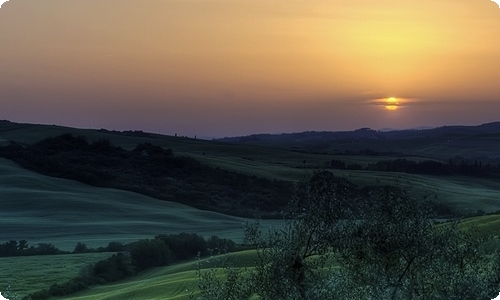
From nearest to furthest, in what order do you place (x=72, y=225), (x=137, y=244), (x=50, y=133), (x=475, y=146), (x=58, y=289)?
(x=58, y=289)
(x=137, y=244)
(x=72, y=225)
(x=50, y=133)
(x=475, y=146)

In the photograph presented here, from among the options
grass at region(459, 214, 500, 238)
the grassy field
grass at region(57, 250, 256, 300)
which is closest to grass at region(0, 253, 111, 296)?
grass at region(57, 250, 256, 300)

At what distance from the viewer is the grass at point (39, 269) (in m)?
41.8

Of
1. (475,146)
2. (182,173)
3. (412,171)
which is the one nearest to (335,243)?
(182,173)

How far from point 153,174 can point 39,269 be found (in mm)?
59137

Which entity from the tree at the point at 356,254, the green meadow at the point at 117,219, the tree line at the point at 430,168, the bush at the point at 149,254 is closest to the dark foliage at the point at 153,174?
the green meadow at the point at 117,219

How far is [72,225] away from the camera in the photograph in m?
68.0

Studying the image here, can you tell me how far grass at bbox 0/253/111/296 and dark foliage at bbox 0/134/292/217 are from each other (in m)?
33.1

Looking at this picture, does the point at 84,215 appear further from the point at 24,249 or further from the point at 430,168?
the point at 430,168

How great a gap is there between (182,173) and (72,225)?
40104mm

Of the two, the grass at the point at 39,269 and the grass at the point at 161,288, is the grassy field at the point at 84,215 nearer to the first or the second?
the grass at the point at 39,269

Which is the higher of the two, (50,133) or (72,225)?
(50,133)

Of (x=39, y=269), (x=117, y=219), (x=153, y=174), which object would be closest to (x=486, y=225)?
(x=39, y=269)

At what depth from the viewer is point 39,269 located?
46.2 m

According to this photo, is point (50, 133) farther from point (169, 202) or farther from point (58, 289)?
point (58, 289)
